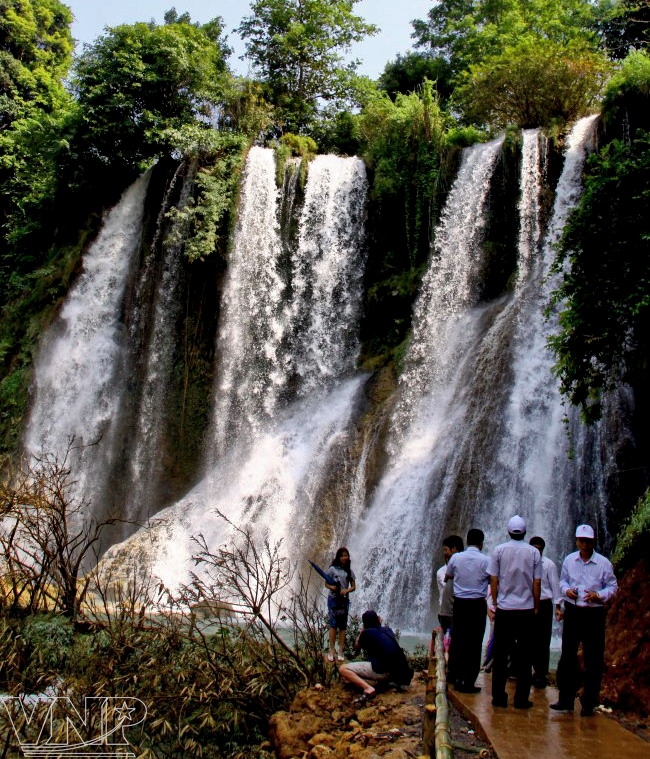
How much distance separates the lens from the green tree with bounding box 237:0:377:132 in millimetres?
25578

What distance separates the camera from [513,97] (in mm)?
19469

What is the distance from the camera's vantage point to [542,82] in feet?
60.6

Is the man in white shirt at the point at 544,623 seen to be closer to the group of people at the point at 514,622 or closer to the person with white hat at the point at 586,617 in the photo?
the group of people at the point at 514,622

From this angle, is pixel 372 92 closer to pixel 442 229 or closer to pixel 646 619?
pixel 442 229

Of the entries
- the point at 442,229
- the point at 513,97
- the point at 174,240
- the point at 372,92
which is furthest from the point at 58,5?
the point at 442,229

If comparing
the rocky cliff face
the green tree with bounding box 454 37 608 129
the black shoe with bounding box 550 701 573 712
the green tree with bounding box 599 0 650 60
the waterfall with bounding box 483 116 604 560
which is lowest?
the black shoe with bounding box 550 701 573 712

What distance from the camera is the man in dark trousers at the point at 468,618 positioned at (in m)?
5.75

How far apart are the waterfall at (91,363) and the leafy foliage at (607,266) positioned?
12.4m

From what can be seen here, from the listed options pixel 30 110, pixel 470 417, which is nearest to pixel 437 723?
pixel 470 417

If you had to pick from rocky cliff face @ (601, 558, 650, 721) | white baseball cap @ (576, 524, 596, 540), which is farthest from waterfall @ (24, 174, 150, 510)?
white baseball cap @ (576, 524, 596, 540)

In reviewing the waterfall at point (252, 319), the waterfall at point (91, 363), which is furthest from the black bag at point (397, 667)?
the waterfall at point (91, 363)

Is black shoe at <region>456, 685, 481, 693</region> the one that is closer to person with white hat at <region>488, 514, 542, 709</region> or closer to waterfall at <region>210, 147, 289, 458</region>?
person with white hat at <region>488, 514, 542, 709</region>

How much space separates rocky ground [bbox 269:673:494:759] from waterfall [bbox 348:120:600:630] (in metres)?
5.15

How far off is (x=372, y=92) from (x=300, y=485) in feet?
53.1
